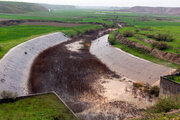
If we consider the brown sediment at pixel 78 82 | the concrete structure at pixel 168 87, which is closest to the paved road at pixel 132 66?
the brown sediment at pixel 78 82

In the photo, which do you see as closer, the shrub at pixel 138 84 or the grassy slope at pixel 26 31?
the shrub at pixel 138 84

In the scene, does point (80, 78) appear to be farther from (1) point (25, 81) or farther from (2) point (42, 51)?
(2) point (42, 51)

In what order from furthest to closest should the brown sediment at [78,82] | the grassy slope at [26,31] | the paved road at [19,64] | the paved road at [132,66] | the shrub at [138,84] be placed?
the grassy slope at [26,31] < the paved road at [132,66] < the shrub at [138,84] < the paved road at [19,64] < the brown sediment at [78,82]

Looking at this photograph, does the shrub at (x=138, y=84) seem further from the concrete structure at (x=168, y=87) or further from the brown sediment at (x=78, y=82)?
the concrete structure at (x=168, y=87)

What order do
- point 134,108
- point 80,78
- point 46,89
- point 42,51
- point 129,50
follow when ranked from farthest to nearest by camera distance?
point 42,51
point 129,50
point 80,78
point 46,89
point 134,108

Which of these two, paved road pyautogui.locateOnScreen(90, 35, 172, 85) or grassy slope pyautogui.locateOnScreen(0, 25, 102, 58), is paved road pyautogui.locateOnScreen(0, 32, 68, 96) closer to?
grassy slope pyautogui.locateOnScreen(0, 25, 102, 58)

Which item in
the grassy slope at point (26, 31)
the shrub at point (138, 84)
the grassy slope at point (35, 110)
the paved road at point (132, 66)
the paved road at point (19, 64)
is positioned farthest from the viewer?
the grassy slope at point (26, 31)

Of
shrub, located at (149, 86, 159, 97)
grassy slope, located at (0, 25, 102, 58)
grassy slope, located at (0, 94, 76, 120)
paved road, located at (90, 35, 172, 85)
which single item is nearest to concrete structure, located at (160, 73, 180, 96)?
shrub, located at (149, 86, 159, 97)

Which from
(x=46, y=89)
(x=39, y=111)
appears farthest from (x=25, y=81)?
(x=39, y=111)

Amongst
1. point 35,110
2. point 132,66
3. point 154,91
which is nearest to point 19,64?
point 35,110
